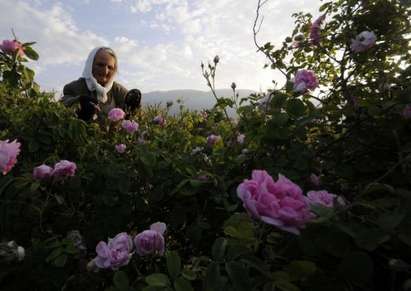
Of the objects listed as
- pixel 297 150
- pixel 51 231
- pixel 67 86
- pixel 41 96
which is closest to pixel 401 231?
pixel 297 150

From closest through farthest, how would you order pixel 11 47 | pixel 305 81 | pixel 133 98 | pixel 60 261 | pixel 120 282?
pixel 120 282 < pixel 60 261 < pixel 305 81 < pixel 11 47 < pixel 133 98

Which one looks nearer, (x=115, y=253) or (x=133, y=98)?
(x=115, y=253)

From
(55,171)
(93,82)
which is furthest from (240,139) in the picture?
(93,82)

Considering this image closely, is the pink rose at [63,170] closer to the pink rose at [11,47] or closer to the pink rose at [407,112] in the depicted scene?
the pink rose at [11,47]

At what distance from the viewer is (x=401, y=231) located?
0.75 metres

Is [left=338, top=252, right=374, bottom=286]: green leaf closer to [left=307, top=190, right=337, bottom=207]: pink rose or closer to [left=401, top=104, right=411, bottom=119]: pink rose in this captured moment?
[left=307, top=190, right=337, bottom=207]: pink rose

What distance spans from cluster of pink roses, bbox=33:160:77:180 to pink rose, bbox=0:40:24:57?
2.56 feet

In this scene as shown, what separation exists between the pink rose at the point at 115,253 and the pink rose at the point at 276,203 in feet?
1.55

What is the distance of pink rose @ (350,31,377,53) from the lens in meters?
1.77

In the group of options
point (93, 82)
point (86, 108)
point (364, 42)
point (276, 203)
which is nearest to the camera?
point (276, 203)

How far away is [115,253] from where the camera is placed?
3.68 ft

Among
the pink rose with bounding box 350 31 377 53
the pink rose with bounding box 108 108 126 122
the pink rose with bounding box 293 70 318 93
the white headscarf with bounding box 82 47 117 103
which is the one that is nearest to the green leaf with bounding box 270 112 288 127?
the pink rose with bounding box 293 70 318 93

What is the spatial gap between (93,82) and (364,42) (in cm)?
282

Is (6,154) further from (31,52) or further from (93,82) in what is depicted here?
(93,82)
